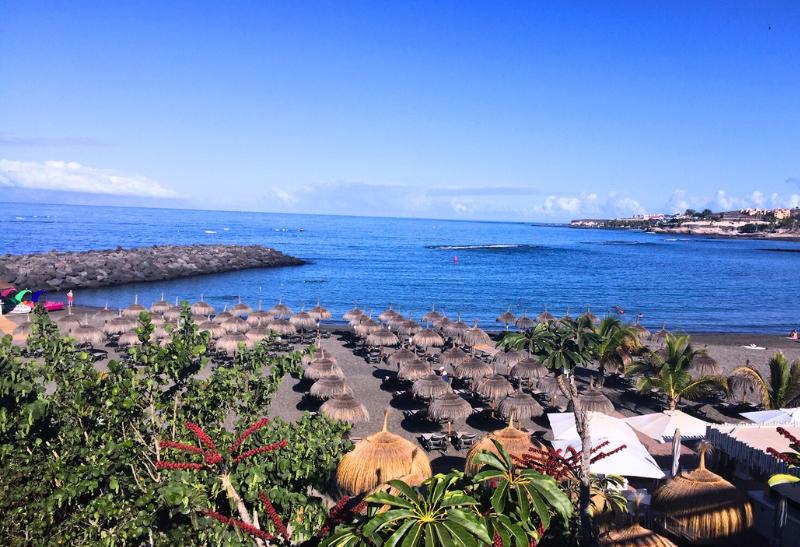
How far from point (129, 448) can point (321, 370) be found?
1339 centimetres

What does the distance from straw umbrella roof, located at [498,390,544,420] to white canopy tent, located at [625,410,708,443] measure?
2.54m

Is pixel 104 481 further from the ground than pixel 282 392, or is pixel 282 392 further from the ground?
pixel 104 481

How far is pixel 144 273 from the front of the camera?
170ft

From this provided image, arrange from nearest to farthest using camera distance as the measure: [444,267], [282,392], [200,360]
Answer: [200,360] < [282,392] < [444,267]

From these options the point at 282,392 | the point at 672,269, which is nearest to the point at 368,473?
the point at 282,392

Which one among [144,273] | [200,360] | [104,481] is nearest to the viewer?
[104,481]

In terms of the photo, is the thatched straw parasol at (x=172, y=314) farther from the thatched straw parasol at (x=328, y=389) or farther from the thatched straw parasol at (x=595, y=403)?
the thatched straw parasol at (x=595, y=403)

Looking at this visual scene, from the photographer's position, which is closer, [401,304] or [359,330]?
[359,330]

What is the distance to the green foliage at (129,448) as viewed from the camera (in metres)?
4.49

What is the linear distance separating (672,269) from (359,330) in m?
65.2

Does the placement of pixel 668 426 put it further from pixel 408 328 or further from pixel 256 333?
pixel 256 333

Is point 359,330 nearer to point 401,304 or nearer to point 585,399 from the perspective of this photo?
point 585,399

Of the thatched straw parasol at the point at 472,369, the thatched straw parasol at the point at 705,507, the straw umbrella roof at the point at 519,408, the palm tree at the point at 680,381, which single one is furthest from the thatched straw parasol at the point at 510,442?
the thatched straw parasol at the point at 472,369

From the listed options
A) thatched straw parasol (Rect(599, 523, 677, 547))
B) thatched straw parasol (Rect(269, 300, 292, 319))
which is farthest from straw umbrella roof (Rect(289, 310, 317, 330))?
thatched straw parasol (Rect(599, 523, 677, 547))
